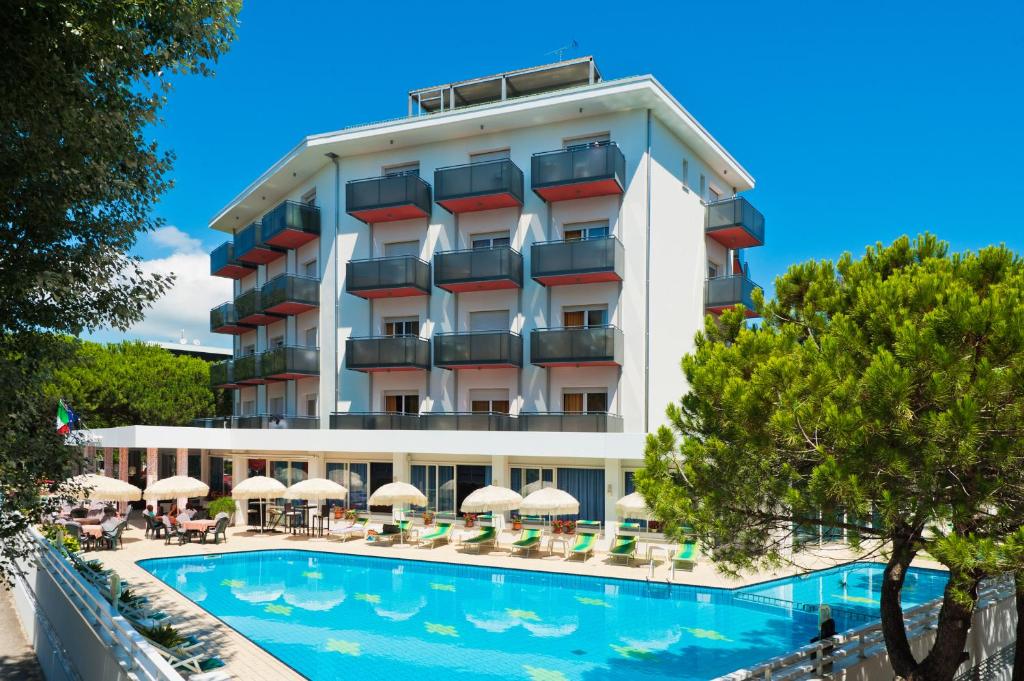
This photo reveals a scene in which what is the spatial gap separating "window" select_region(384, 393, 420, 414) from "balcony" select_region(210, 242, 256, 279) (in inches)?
532

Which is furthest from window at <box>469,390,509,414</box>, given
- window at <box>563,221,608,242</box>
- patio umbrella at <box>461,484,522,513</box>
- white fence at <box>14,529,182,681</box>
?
white fence at <box>14,529,182,681</box>

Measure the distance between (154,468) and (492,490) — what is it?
17156 millimetres

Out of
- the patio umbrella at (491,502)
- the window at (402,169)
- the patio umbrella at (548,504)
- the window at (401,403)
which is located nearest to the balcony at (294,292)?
the window at (401,403)

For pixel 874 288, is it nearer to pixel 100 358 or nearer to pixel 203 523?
pixel 203 523

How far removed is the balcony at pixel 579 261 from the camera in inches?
1047

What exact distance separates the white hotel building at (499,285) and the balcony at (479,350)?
8 cm

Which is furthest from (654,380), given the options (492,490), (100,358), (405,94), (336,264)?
(100,358)

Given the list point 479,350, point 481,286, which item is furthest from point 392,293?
point 479,350

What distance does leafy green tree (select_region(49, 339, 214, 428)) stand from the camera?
46.4 m

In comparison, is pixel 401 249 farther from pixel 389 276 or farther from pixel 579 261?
pixel 579 261

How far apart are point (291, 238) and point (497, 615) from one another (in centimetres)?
2287

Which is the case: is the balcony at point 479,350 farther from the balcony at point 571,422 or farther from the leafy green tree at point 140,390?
the leafy green tree at point 140,390

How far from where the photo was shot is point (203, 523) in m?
25.7

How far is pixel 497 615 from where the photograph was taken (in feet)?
57.5
